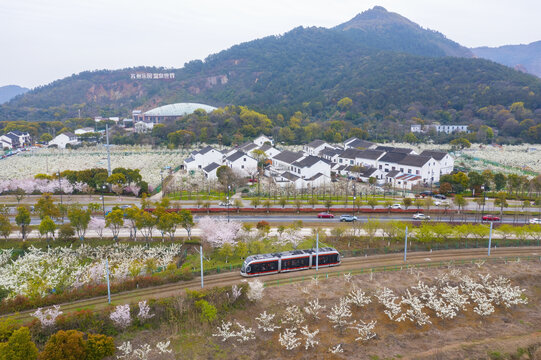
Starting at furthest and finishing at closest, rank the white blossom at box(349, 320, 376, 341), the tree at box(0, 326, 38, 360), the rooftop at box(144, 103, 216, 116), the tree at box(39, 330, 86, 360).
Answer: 1. the rooftop at box(144, 103, 216, 116)
2. the white blossom at box(349, 320, 376, 341)
3. the tree at box(39, 330, 86, 360)
4. the tree at box(0, 326, 38, 360)

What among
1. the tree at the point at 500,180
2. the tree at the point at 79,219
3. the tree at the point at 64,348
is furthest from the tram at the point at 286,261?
the tree at the point at 500,180

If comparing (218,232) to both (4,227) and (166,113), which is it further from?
(166,113)

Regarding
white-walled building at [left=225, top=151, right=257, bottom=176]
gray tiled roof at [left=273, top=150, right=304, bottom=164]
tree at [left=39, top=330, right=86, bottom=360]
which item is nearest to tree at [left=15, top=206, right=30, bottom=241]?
tree at [left=39, top=330, right=86, bottom=360]

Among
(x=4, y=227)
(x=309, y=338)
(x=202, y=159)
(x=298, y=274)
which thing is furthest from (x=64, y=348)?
(x=202, y=159)

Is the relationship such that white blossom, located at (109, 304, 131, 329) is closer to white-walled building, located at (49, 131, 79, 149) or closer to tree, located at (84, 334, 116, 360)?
tree, located at (84, 334, 116, 360)

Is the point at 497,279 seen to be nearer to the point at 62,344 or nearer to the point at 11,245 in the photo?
the point at 62,344

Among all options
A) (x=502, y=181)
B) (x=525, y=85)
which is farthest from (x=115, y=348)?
(x=525, y=85)

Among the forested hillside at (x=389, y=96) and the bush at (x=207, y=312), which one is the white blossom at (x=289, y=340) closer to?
the bush at (x=207, y=312)
